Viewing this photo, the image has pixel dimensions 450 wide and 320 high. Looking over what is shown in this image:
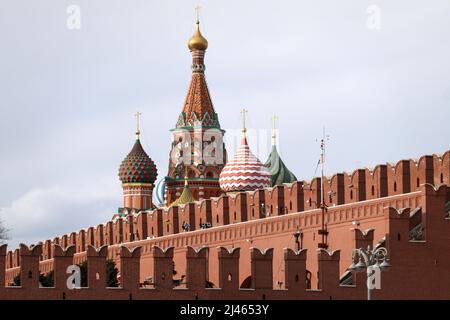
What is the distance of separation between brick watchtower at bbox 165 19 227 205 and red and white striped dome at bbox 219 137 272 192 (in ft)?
27.1

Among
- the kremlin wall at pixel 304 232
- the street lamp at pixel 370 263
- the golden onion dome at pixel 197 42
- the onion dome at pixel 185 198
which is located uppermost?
the golden onion dome at pixel 197 42

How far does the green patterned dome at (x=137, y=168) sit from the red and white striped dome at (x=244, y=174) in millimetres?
9808

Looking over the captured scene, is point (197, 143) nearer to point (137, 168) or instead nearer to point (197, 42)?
point (137, 168)

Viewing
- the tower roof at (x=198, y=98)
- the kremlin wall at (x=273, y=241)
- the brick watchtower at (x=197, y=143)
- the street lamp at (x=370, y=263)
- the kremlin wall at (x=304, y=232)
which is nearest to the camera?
the street lamp at (x=370, y=263)

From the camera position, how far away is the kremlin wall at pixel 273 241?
5206 cm

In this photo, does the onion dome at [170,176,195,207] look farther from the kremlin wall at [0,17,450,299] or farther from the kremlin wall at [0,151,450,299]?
the kremlin wall at [0,151,450,299]

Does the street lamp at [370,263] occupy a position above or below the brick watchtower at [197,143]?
below

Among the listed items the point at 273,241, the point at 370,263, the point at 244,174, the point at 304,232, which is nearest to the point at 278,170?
the point at 244,174

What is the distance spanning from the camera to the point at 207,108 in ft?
310

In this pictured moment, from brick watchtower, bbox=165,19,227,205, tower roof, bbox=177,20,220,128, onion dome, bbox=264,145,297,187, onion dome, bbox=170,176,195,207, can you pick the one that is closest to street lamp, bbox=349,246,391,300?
onion dome, bbox=170,176,195,207

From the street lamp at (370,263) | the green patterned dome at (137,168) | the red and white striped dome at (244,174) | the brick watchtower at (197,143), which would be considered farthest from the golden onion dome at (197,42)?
the street lamp at (370,263)

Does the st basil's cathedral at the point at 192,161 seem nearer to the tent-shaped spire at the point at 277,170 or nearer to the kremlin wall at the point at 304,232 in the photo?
the tent-shaped spire at the point at 277,170

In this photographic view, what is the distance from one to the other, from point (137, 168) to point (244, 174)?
11511 millimetres

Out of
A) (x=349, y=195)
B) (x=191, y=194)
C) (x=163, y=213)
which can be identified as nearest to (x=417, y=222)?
(x=349, y=195)
